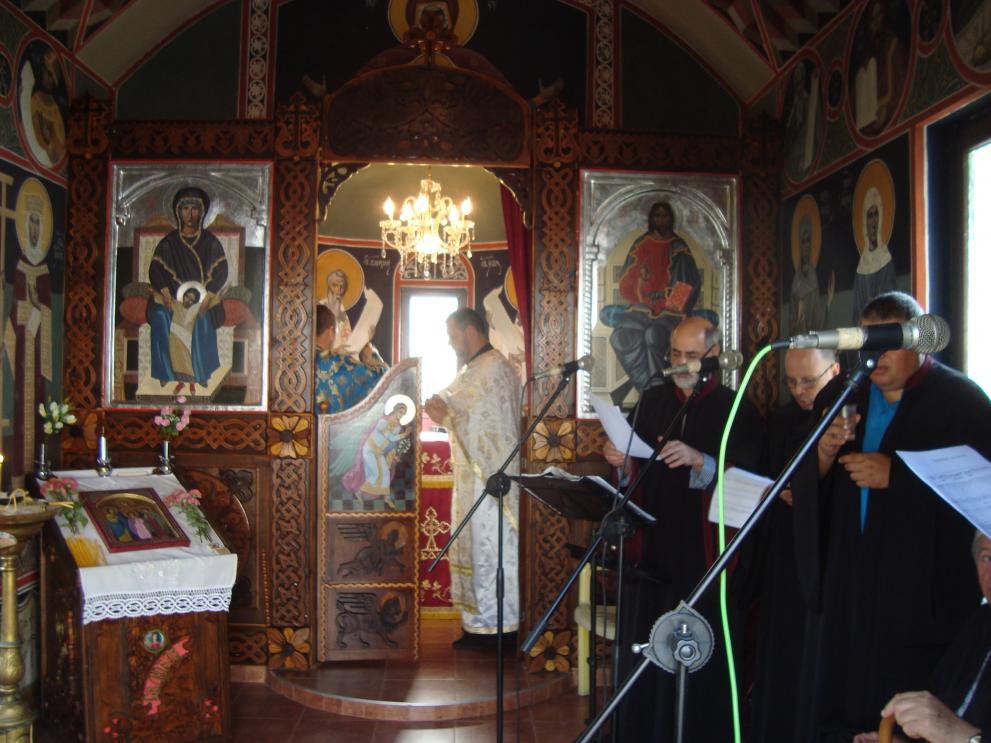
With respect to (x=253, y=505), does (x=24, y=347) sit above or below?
above

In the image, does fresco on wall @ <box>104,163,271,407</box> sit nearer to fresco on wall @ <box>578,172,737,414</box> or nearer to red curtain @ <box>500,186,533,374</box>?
red curtain @ <box>500,186,533,374</box>

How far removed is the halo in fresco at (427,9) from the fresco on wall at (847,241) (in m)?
2.28

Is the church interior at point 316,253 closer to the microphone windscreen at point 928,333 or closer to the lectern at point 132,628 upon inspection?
the lectern at point 132,628

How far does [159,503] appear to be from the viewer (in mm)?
4562

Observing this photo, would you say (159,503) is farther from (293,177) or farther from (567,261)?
(567,261)

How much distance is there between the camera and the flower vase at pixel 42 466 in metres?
4.49

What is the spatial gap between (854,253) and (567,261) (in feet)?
5.53

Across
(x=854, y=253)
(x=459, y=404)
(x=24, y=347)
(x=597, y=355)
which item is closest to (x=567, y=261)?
(x=597, y=355)

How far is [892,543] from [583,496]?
998 millimetres

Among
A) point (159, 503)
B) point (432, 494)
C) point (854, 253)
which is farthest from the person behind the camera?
point (432, 494)

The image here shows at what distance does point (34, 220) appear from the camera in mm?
4809

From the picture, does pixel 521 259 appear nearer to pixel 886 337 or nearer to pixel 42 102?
pixel 42 102

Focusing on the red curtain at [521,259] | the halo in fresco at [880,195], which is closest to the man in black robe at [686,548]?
the halo in fresco at [880,195]

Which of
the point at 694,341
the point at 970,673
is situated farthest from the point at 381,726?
the point at 970,673
